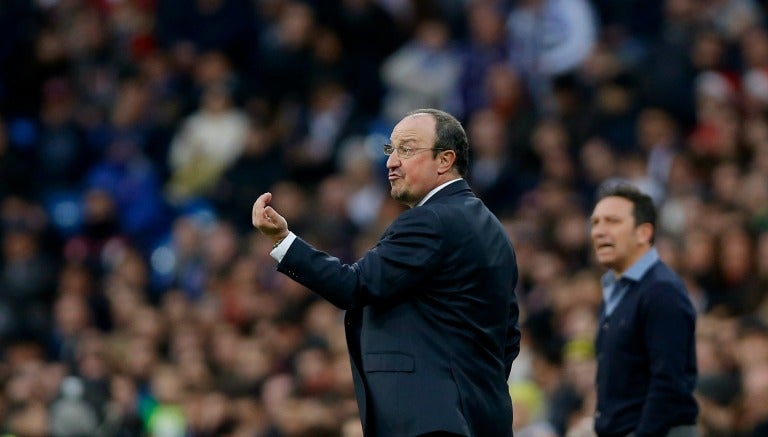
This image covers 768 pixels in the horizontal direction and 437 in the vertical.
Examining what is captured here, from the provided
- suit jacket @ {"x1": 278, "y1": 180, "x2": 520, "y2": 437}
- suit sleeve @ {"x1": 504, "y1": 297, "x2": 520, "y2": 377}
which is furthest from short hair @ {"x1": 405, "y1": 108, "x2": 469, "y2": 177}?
suit sleeve @ {"x1": 504, "y1": 297, "x2": 520, "y2": 377}

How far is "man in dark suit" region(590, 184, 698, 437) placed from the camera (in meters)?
5.97

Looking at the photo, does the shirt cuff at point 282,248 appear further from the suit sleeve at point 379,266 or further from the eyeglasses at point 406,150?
the eyeglasses at point 406,150

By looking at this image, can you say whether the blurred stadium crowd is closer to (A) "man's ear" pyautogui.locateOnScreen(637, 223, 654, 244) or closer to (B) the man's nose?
(A) "man's ear" pyautogui.locateOnScreen(637, 223, 654, 244)

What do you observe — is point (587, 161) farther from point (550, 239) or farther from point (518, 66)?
point (518, 66)

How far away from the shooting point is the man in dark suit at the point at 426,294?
5.16 metres

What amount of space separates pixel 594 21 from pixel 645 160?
7.62 feet

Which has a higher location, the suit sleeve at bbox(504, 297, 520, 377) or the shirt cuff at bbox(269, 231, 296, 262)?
the shirt cuff at bbox(269, 231, 296, 262)

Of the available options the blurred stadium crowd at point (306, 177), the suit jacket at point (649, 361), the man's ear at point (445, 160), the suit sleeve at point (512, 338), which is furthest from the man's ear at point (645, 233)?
the blurred stadium crowd at point (306, 177)

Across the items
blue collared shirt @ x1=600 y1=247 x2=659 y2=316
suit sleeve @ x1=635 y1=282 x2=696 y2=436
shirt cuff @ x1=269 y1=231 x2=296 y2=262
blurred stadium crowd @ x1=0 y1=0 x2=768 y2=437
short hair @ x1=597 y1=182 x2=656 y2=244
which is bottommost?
suit sleeve @ x1=635 y1=282 x2=696 y2=436

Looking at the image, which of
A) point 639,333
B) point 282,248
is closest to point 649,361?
point 639,333

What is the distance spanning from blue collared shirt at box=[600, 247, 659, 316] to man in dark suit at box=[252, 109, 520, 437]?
3.11 ft

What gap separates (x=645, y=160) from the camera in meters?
11.1

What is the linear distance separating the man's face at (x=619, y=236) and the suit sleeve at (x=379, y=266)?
1.35 m

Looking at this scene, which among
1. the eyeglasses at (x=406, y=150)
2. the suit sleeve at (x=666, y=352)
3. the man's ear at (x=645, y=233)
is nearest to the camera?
the eyeglasses at (x=406, y=150)
